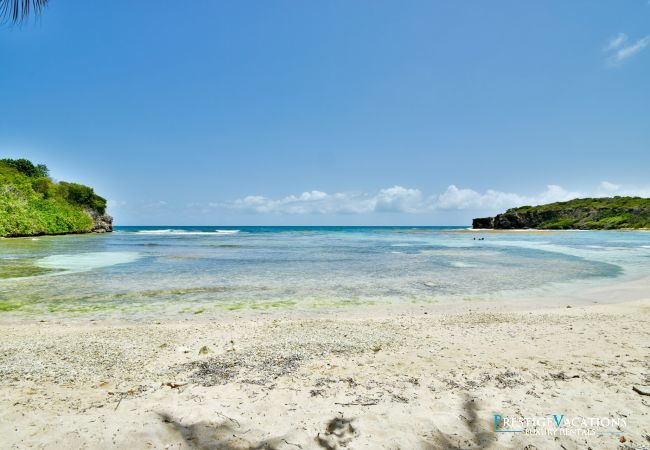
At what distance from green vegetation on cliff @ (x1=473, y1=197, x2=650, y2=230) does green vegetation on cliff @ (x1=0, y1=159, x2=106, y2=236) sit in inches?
4663

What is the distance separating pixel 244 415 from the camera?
3.80 metres

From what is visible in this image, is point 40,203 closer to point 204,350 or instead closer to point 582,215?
point 204,350

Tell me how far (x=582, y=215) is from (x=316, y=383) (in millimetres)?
117954

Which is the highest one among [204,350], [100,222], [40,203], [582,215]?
[40,203]

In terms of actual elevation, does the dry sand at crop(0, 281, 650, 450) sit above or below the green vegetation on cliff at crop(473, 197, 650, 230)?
below

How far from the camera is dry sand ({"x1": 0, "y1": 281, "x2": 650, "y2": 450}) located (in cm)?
345

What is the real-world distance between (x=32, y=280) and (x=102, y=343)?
1103 centimetres

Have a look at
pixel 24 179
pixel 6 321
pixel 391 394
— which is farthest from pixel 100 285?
pixel 24 179

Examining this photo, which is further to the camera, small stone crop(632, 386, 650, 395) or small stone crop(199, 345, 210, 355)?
small stone crop(199, 345, 210, 355)

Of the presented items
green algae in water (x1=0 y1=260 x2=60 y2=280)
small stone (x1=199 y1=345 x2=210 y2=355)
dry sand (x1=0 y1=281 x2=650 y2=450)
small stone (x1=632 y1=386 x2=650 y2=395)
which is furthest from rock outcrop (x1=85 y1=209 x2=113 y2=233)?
small stone (x1=632 y1=386 x2=650 y2=395)

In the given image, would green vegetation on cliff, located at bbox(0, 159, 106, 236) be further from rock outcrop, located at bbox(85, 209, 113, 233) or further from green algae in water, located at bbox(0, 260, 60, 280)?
green algae in water, located at bbox(0, 260, 60, 280)

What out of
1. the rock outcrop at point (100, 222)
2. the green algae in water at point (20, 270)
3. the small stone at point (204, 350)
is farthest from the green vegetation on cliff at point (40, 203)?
the small stone at point (204, 350)

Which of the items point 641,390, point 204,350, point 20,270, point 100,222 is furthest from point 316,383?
point 100,222

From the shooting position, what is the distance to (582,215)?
9662cm
